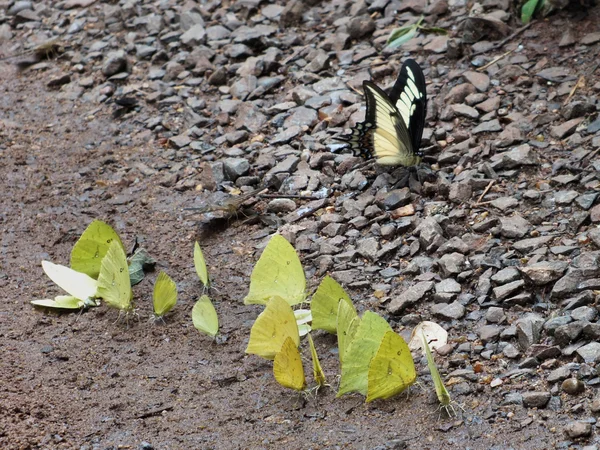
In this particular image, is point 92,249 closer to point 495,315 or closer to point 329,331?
point 329,331

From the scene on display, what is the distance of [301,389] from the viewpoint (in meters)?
2.92

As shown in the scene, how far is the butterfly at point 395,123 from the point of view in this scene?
420cm

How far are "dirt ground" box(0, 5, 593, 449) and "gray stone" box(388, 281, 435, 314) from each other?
32 cm

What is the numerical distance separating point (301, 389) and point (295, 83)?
2.82m

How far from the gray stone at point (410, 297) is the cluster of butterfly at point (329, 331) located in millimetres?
142

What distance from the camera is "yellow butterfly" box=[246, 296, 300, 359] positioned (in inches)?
117

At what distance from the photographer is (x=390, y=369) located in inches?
109

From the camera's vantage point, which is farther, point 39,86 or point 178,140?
point 39,86

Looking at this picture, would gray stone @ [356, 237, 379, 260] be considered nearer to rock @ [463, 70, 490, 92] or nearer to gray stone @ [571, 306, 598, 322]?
gray stone @ [571, 306, 598, 322]

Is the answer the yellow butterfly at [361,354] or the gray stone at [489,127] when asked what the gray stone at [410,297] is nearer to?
the yellow butterfly at [361,354]

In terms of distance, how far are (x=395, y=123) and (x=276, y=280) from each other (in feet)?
4.33

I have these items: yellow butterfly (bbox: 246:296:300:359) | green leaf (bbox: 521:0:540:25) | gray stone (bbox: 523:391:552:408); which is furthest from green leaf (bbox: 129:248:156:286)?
green leaf (bbox: 521:0:540:25)

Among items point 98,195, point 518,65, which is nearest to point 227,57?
point 98,195

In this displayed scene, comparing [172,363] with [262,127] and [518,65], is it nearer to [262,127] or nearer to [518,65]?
[262,127]
